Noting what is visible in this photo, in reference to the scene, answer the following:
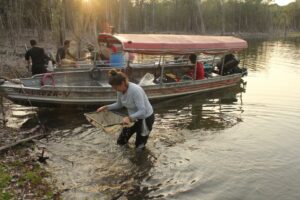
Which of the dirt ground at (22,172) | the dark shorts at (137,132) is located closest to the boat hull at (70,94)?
the dirt ground at (22,172)

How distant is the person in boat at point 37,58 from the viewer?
13.9m

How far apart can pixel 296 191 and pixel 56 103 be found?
27.3ft

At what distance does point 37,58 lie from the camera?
14.0 metres

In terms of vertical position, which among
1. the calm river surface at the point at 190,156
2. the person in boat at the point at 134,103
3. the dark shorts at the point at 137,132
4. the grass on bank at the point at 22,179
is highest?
the person in boat at the point at 134,103

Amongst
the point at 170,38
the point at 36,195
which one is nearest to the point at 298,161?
the point at 36,195

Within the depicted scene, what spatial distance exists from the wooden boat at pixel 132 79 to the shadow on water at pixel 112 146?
622 millimetres

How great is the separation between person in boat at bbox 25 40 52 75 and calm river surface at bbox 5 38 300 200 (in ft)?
5.79

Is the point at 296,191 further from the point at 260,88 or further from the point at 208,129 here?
the point at 260,88

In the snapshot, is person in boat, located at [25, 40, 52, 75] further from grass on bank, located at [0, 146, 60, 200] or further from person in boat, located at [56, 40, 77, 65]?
grass on bank, located at [0, 146, 60, 200]

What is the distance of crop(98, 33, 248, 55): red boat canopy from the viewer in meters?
13.4

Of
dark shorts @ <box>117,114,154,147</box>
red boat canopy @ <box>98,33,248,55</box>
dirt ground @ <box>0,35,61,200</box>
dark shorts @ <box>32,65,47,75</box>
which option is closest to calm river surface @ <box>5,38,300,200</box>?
dirt ground @ <box>0,35,61,200</box>

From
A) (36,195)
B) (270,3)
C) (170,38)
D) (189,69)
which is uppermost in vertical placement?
(270,3)

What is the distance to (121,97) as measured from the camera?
311 inches

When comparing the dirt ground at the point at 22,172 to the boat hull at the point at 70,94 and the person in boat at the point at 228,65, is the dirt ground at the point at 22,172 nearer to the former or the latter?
the boat hull at the point at 70,94
